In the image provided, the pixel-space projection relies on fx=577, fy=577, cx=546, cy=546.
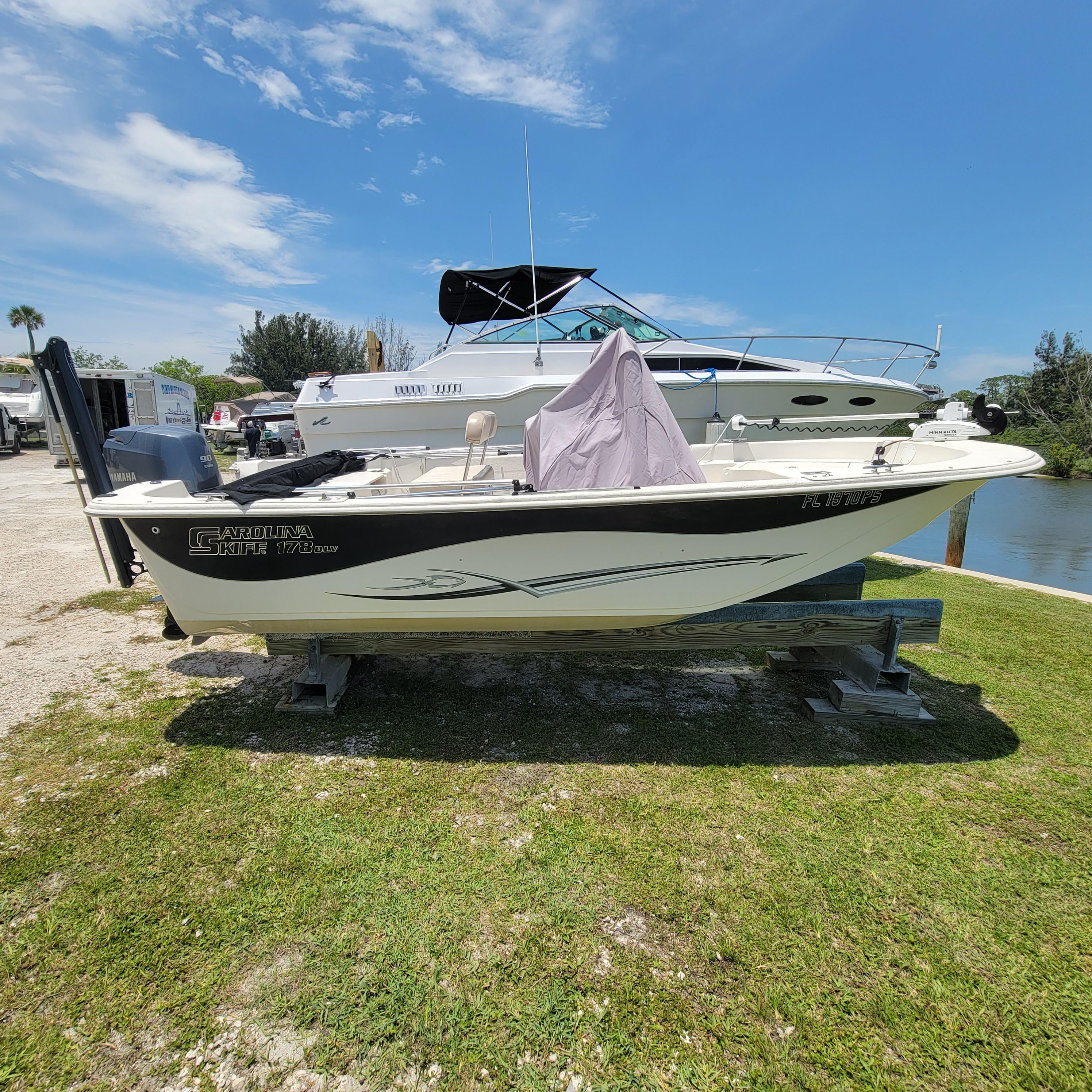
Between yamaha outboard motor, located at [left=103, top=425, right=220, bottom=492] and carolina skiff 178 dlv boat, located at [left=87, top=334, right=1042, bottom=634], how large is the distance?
25 cm

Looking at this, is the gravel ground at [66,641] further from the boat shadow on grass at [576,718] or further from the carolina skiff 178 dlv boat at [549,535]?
the carolina skiff 178 dlv boat at [549,535]

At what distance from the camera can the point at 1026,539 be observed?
493 inches

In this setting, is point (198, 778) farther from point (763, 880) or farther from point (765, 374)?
point (765, 374)

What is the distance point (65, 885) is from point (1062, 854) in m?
3.78

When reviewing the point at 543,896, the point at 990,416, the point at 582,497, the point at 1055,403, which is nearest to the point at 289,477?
the point at 582,497

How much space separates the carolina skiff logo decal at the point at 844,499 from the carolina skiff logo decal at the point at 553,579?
0.28 meters

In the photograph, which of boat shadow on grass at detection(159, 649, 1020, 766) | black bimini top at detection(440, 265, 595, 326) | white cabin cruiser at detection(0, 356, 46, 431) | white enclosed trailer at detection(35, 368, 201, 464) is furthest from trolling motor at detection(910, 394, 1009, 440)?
white cabin cruiser at detection(0, 356, 46, 431)

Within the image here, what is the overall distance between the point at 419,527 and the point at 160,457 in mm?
1818

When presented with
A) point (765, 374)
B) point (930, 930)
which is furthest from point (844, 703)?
point (765, 374)

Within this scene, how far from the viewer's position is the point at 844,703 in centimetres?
322

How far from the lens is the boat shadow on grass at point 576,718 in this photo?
2.96 meters

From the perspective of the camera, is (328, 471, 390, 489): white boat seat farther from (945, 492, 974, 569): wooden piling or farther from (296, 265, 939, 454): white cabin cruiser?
(945, 492, 974, 569): wooden piling

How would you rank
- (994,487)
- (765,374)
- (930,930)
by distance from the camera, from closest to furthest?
→ (930,930) < (765,374) < (994,487)

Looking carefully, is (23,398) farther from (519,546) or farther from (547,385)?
(519,546)
